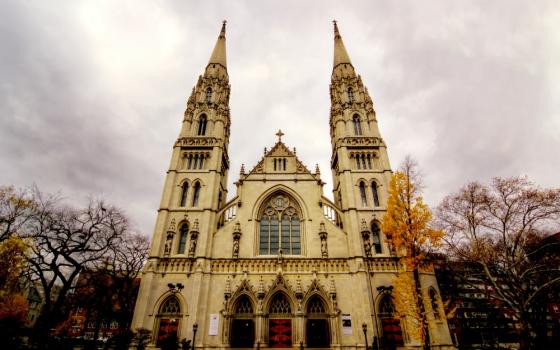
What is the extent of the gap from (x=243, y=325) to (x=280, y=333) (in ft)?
8.88

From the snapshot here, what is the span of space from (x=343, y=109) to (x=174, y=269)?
22.7 m

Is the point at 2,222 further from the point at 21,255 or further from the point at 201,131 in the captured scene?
the point at 201,131

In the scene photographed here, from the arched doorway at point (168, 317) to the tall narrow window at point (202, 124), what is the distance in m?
16.2

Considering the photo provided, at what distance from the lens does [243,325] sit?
20.2 metres

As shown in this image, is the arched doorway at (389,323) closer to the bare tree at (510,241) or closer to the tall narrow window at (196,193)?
the bare tree at (510,241)

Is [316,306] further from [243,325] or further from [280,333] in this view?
[243,325]

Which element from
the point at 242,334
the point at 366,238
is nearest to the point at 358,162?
the point at 366,238

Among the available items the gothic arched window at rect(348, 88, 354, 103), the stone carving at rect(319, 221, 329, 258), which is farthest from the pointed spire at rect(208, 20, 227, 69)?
the stone carving at rect(319, 221, 329, 258)

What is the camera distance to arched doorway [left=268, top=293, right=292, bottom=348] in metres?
19.7

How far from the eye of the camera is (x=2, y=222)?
1886cm

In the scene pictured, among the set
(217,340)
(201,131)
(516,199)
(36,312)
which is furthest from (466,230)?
(36,312)

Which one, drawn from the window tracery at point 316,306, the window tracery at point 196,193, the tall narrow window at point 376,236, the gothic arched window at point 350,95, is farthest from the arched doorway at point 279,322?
the gothic arched window at point 350,95

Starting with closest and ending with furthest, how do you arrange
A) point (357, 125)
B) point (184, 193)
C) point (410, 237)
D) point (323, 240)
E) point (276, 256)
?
point (410, 237)
point (276, 256)
point (323, 240)
point (184, 193)
point (357, 125)

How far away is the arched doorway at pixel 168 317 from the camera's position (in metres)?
19.7
